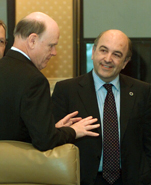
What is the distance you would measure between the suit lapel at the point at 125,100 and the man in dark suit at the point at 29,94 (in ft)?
2.43

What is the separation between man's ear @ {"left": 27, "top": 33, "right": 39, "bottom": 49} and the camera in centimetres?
152

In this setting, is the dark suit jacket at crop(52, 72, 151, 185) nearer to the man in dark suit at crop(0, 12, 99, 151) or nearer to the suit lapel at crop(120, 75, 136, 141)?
the suit lapel at crop(120, 75, 136, 141)

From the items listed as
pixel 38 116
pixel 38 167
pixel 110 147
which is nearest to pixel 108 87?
pixel 110 147

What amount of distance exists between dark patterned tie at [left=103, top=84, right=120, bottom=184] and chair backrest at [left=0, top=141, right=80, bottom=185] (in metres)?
0.87

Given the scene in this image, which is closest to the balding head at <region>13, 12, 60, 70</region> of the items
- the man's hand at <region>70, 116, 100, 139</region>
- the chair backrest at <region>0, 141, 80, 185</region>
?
the man's hand at <region>70, 116, 100, 139</region>

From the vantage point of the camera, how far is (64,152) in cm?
130

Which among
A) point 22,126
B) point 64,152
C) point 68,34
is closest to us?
point 64,152

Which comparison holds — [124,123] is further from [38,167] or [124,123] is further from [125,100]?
[38,167]

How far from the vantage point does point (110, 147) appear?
2156mm

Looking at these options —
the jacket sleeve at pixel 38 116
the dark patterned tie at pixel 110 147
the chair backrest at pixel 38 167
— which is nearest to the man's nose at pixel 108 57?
the dark patterned tie at pixel 110 147

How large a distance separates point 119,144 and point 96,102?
13.5 inches

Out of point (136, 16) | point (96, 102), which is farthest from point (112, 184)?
point (136, 16)

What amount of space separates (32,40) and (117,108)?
996 millimetres

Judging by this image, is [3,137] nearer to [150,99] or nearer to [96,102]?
[96,102]
